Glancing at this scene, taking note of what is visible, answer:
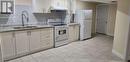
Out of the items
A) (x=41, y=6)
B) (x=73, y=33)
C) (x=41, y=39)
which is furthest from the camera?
(x=73, y=33)

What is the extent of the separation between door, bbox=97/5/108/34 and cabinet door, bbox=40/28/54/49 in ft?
15.2

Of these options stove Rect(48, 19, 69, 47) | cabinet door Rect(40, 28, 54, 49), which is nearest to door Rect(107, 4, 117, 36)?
stove Rect(48, 19, 69, 47)

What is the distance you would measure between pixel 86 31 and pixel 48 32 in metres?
2.43

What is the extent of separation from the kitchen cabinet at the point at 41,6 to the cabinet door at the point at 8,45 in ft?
4.72

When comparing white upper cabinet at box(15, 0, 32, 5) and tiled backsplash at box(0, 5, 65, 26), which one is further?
white upper cabinet at box(15, 0, 32, 5)

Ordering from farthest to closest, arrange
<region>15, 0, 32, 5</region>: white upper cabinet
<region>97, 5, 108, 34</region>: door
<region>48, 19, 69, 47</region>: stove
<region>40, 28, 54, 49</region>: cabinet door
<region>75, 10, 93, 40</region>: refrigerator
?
1. <region>97, 5, 108, 34</region>: door
2. <region>75, 10, 93, 40</region>: refrigerator
3. <region>48, 19, 69, 47</region>: stove
4. <region>40, 28, 54, 49</region>: cabinet door
5. <region>15, 0, 32, 5</region>: white upper cabinet

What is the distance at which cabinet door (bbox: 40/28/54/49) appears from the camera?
4.43 m

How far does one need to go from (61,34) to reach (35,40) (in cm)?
129

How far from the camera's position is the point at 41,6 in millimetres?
4582

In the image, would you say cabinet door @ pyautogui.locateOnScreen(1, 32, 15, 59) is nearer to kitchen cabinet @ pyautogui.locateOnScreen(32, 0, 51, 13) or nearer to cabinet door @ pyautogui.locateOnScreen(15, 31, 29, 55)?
cabinet door @ pyautogui.locateOnScreen(15, 31, 29, 55)

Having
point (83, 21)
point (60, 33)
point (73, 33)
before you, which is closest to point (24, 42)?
point (60, 33)

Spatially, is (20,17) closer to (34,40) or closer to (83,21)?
(34,40)

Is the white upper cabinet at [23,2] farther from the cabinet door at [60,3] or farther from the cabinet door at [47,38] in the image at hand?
the cabinet door at [47,38]

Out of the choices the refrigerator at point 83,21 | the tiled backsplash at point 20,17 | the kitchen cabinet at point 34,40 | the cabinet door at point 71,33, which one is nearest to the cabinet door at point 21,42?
the kitchen cabinet at point 34,40
